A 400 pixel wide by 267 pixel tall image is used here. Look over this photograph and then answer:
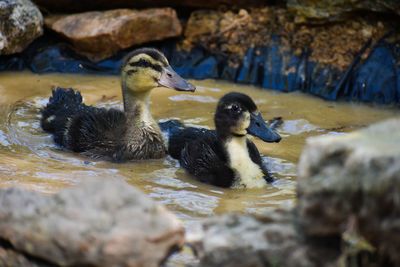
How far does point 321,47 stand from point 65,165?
4.63 m

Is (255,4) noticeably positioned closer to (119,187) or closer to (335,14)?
(335,14)

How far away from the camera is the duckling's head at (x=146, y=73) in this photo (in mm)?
6430

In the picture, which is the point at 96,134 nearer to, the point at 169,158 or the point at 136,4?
the point at 169,158

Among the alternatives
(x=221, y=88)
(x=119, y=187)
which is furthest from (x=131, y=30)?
(x=119, y=187)

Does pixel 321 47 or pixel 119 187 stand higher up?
pixel 321 47

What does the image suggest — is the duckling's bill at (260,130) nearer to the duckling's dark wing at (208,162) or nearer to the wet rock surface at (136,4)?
the duckling's dark wing at (208,162)

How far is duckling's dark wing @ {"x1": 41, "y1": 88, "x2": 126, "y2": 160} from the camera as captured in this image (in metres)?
6.38

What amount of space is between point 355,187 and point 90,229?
1.34 meters

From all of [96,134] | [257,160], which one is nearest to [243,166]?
[257,160]

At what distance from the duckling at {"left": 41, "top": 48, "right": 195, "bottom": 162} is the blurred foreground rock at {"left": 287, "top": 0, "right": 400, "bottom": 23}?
9.99 feet

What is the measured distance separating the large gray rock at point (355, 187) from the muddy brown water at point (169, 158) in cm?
130

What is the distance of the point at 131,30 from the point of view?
30.1 ft

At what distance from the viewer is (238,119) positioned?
5.69m

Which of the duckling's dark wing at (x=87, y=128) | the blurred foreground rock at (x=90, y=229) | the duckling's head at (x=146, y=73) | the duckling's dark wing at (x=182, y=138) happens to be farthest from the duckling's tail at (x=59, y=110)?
the blurred foreground rock at (x=90, y=229)
